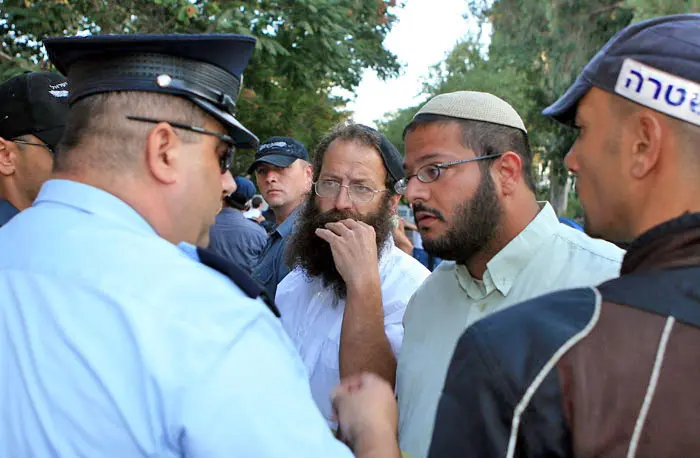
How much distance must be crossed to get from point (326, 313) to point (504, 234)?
105 centimetres

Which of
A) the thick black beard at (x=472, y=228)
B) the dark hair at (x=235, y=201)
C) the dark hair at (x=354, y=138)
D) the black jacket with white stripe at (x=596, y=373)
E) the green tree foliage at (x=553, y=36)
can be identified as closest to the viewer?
the black jacket with white stripe at (x=596, y=373)

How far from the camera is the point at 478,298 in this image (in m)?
2.41

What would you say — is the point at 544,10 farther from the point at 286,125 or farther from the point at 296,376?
the point at 296,376

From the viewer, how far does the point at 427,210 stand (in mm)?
2633

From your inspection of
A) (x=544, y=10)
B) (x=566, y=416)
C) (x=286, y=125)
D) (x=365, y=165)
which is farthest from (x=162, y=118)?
(x=544, y=10)

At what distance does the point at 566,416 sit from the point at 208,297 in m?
0.69

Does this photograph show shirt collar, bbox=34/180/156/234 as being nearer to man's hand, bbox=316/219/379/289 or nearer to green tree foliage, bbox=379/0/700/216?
man's hand, bbox=316/219/379/289

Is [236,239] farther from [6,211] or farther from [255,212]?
[255,212]

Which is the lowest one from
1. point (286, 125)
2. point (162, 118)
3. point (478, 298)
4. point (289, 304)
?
point (286, 125)

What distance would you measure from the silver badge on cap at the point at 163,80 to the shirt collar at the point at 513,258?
4.28 ft

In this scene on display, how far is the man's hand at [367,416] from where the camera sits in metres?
1.67

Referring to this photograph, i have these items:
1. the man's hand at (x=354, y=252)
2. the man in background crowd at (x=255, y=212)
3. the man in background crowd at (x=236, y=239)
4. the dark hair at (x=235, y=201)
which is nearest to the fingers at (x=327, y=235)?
the man's hand at (x=354, y=252)

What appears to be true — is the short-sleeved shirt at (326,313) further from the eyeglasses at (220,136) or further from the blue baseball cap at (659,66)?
the blue baseball cap at (659,66)

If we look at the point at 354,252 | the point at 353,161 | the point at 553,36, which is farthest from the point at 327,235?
the point at 553,36
